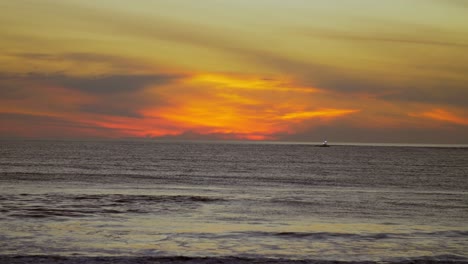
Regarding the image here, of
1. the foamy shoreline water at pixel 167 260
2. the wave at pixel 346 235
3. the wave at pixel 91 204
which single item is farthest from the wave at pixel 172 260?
the wave at pixel 91 204

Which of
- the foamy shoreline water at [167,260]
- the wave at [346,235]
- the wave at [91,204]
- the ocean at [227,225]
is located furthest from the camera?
the wave at [91,204]

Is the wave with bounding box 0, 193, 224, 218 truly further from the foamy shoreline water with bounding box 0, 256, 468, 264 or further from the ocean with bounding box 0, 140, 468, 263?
the foamy shoreline water with bounding box 0, 256, 468, 264

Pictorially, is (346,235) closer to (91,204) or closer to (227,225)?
(227,225)

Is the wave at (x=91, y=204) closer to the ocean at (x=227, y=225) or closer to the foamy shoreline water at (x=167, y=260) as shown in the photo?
the ocean at (x=227, y=225)

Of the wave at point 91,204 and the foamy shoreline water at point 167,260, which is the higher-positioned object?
the wave at point 91,204

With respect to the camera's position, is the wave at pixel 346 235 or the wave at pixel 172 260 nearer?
the wave at pixel 172 260

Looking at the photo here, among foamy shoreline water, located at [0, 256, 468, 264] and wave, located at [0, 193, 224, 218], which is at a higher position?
wave, located at [0, 193, 224, 218]

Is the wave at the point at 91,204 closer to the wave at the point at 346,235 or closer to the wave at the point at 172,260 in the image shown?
the wave at the point at 346,235

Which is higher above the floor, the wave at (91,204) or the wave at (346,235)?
the wave at (91,204)

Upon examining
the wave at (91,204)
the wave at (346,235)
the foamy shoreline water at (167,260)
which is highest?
the wave at (91,204)

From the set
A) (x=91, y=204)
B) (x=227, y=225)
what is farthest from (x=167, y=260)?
(x=91, y=204)

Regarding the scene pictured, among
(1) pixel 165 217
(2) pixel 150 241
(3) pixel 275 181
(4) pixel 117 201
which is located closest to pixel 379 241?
(2) pixel 150 241

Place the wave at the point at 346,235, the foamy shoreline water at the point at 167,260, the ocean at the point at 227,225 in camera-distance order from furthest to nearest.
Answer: the wave at the point at 346,235 < the ocean at the point at 227,225 < the foamy shoreline water at the point at 167,260

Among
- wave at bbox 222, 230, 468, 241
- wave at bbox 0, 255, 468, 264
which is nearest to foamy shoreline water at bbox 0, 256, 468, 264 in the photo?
wave at bbox 0, 255, 468, 264
